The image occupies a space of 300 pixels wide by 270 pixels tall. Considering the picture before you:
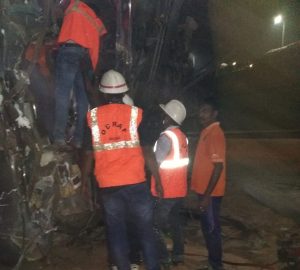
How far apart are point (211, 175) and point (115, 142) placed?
3.69 ft

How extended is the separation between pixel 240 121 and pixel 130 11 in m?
10.2

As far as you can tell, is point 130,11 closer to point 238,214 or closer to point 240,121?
point 238,214

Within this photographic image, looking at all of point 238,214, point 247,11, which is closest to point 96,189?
point 238,214

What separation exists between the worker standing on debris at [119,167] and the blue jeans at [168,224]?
71 centimetres

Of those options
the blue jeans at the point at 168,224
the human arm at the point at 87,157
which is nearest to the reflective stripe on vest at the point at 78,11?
→ the human arm at the point at 87,157

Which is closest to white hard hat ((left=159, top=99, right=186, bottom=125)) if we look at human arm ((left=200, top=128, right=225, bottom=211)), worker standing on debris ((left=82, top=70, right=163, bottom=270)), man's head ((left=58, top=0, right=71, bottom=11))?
human arm ((left=200, top=128, right=225, bottom=211))

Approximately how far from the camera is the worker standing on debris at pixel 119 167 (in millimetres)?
3916

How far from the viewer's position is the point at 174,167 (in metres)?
4.70

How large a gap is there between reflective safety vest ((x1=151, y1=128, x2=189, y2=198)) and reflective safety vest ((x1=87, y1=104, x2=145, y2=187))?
729mm

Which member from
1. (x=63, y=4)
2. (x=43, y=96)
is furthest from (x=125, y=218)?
(x=63, y=4)

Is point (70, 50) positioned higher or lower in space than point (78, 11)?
lower

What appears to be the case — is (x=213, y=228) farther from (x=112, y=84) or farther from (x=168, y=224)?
(x=112, y=84)

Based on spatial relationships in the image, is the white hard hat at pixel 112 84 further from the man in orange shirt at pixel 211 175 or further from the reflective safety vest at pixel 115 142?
the man in orange shirt at pixel 211 175

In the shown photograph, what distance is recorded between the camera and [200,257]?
5461 millimetres
